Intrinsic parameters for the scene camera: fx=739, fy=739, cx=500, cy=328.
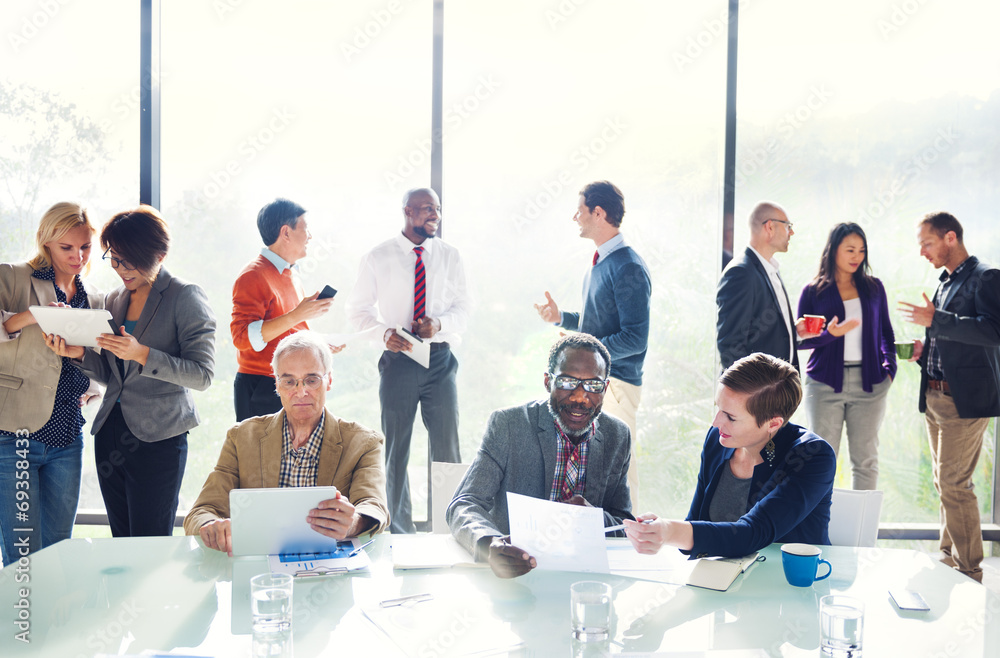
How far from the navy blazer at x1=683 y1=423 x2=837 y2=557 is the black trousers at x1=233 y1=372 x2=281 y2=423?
1.98 metres

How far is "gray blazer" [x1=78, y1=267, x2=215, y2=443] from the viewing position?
9.20 ft

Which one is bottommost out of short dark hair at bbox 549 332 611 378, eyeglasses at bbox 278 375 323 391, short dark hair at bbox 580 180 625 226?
eyeglasses at bbox 278 375 323 391

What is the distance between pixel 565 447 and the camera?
226cm

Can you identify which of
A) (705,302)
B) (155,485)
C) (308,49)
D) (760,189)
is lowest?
(155,485)

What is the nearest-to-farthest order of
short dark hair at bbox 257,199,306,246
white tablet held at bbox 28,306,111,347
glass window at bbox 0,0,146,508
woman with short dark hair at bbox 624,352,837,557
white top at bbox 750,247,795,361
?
woman with short dark hair at bbox 624,352,837,557 → white tablet held at bbox 28,306,111,347 → short dark hair at bbox 257,199,306,246 → white top at bbox 750,247,795,361 → glass window at bbox 0,0,146,508

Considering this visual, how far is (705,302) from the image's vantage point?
419 cm

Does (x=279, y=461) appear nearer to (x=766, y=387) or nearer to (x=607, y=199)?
(x=766, y=387)

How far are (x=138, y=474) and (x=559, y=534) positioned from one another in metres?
1.88

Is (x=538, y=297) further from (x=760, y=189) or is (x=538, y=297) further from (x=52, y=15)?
(x=52, y=15)

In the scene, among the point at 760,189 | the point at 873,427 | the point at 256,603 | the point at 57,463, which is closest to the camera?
the point at 256,603

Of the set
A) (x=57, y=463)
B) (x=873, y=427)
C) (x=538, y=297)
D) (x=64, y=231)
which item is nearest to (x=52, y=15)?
(x=64, y=231)

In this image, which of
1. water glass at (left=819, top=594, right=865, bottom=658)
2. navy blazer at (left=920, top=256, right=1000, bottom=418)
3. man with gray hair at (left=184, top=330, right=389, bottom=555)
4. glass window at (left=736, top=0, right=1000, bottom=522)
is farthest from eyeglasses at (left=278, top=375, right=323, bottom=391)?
navy blazer at (left=920, top=256, right=1000, bottom=418)

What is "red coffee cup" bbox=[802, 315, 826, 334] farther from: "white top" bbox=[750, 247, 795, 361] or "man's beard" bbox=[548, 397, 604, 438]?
"man's beard" bbox=[548, 397, 604, 438]

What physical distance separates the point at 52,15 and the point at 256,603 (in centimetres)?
386
